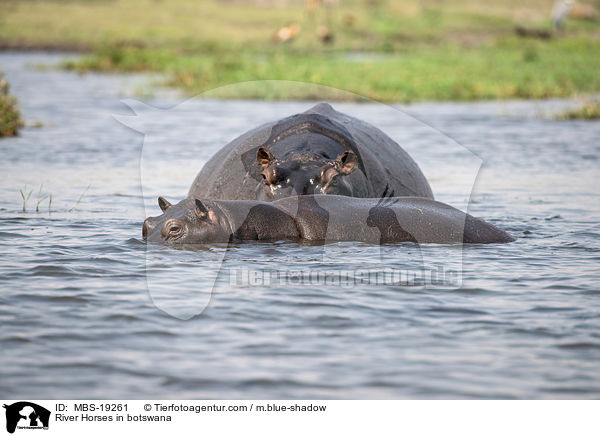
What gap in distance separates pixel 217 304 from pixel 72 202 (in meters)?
4.94

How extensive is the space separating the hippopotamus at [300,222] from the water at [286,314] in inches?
4.9

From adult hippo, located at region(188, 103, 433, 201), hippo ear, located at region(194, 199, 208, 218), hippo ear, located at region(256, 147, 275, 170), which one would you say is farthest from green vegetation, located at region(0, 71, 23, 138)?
hippo ear, located at region(194, 199, 208, 218)

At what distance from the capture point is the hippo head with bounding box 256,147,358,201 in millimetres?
8438

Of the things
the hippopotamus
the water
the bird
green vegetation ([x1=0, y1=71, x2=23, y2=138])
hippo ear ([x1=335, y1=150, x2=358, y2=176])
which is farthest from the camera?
the bird

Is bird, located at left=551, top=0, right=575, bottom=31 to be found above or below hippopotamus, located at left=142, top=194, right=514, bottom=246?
above

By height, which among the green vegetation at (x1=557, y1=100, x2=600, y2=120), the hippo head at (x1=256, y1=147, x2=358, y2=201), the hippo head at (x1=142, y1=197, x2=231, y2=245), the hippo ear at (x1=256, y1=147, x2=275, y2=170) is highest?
the green vegetation at (x1=557, y1=100, x2=600, y2=120)

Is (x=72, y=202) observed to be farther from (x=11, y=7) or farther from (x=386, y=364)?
(x=11, y=7)

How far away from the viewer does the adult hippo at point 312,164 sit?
8492 mm

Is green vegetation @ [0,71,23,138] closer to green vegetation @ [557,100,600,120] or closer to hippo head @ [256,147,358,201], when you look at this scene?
hippo head @ [256,147,358,201]

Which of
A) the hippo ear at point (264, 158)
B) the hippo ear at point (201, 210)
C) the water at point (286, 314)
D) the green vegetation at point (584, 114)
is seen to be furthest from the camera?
the green vegetation at point (584, 114)
